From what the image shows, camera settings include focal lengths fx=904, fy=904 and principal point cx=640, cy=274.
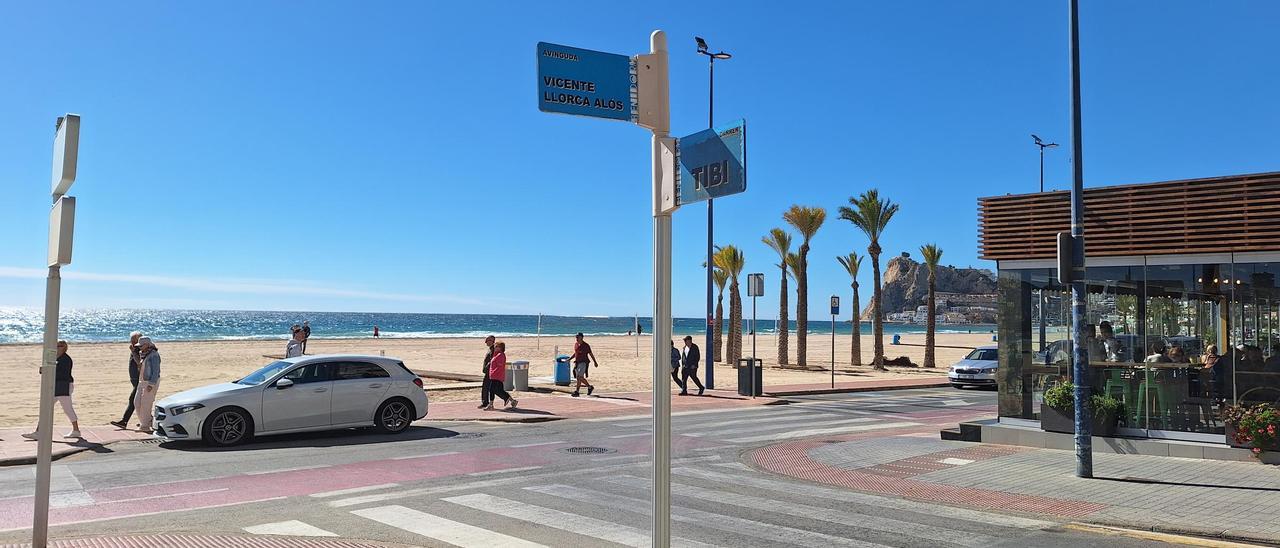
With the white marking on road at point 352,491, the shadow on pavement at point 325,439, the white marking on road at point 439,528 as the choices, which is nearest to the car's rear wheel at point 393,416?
the shadow on pavement at point 325,439

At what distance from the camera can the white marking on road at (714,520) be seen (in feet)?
24.7

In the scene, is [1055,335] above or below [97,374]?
above

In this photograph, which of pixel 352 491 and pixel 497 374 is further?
pixel 497 374

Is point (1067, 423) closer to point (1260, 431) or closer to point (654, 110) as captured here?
point (1260, 431)

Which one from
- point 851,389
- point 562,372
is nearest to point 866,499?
point 562,372

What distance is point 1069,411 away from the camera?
1330 centimetres

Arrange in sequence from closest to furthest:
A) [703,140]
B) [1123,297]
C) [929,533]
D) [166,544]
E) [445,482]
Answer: [703,140] → [166,544] → [929,533] → [445,482] → [1123,297]

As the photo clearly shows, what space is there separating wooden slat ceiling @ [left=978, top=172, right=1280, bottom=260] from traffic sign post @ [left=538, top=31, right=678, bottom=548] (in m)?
11.2

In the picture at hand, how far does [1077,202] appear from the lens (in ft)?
35.3

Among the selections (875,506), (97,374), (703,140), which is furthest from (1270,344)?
(97,374)

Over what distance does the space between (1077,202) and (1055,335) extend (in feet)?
13.5

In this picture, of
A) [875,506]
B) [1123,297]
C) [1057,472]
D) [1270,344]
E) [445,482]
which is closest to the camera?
[875,506]

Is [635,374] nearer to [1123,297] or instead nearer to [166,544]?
[1123,297]

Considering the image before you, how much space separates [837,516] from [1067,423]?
6.44 meters
